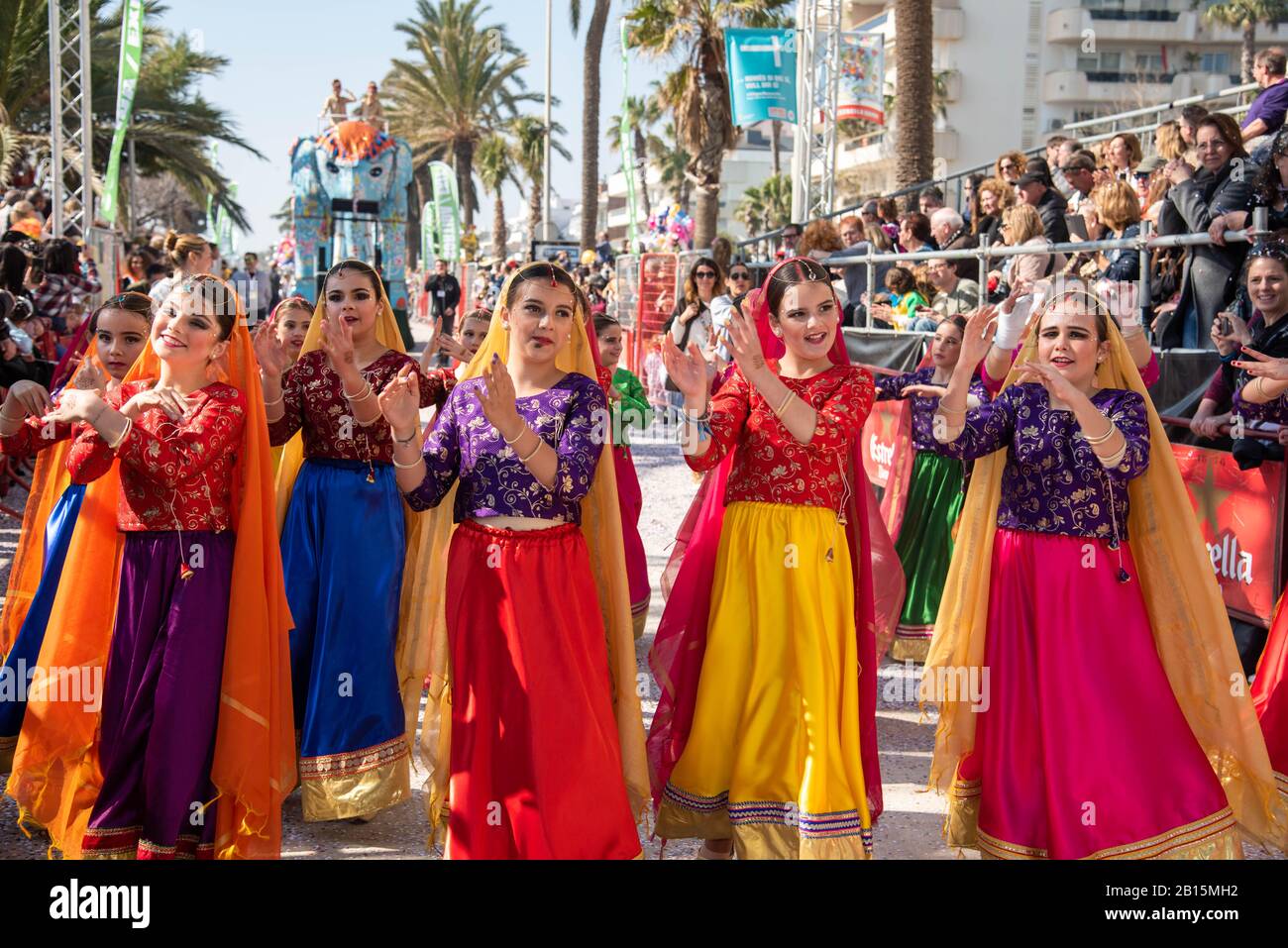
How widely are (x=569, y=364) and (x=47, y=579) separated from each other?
75.0 inches

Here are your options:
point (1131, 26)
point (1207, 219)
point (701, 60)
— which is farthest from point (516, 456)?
point (1131, 26)

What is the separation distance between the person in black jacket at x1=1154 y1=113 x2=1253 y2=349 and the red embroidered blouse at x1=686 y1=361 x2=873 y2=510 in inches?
131

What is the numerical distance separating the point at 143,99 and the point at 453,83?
464 inches

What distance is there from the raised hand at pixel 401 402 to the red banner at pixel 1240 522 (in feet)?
10.2

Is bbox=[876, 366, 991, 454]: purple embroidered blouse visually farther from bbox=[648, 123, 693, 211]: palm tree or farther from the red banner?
bbox=[648, 123, 693, 211]: palm tree

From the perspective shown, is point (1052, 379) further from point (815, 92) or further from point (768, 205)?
point (768, 205)

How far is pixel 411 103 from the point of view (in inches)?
1469

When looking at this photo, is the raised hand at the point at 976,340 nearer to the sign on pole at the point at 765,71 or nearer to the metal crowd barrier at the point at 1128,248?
the metal crowd barrier at the point at 1128,248

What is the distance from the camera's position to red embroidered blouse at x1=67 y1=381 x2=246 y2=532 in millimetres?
3289

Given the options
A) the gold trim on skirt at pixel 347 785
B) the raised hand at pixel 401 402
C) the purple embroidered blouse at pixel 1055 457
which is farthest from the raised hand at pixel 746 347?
the gold trim on skirt at pixel 347 785

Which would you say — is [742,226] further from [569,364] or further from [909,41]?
[569,364]

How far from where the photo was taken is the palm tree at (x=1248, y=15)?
4112cm

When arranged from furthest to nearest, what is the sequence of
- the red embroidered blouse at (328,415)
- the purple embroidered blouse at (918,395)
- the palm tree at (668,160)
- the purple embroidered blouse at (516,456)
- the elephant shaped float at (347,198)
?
the palm tree at (668,160) → the elephant shaped float at (347,198) → the purple embroidered blouse at (918,395) → the red embroidered blouse at (328,415) → the purple embroidered blouse at (516,456)

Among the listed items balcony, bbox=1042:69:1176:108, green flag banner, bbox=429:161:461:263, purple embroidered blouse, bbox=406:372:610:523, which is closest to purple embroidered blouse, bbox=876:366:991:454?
purple embroidered blouse, bbox=406:372:610:523
